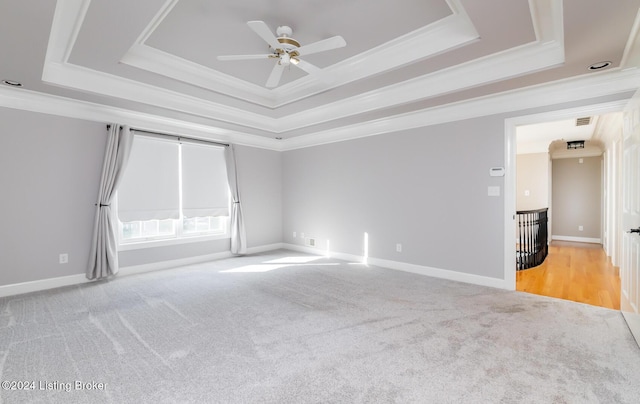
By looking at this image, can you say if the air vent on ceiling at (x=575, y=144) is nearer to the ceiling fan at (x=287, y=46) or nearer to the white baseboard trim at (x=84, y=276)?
the ceiling fan at (x=287, y=46)

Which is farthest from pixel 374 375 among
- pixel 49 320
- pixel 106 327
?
pixel 49 320

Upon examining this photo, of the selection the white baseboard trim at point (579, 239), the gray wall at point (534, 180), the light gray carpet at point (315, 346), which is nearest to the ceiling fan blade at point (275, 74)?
the light gray carpet at point (315, 346)

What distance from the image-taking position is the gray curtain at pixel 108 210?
4.19 metres

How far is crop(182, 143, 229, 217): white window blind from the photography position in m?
5.33

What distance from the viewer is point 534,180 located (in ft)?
24.4

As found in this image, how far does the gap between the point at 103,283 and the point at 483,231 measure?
536 centimetres

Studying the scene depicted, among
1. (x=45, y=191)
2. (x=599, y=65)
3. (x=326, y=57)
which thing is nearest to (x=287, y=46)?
(x=326, y=57)

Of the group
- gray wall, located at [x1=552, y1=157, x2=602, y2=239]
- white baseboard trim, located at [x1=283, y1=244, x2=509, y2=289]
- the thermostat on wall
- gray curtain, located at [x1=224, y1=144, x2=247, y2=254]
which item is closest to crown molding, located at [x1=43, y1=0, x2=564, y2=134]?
gray curtain, located at [x1=224, y1=144, x2=247, y2=254]

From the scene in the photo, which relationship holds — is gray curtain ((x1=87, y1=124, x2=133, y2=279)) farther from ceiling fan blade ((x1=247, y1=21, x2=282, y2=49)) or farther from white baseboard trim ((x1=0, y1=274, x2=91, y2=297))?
ceiling fan blade ((x1=247, y1=21, x2=282, y2=49))

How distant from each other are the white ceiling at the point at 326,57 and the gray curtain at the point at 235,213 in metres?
1.07

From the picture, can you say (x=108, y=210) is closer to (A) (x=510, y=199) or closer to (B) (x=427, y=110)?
(B) (x=427, y=110)

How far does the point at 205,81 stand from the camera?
399 cm

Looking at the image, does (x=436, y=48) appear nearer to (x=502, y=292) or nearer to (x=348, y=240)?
(x=502, y=292)

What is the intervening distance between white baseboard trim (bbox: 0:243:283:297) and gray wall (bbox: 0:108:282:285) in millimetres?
64
